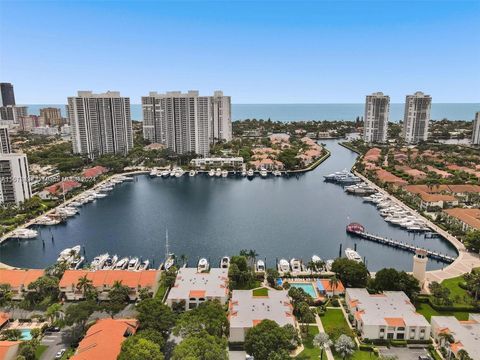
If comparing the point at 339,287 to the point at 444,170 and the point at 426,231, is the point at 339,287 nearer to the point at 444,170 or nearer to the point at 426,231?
the point at 426,231

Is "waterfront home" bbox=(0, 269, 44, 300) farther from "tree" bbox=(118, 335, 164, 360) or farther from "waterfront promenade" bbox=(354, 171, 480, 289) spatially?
"waterfront promenade" bbox=(354, 171, 480, 289)

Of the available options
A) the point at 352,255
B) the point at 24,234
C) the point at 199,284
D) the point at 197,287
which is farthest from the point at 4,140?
the point at 352,255

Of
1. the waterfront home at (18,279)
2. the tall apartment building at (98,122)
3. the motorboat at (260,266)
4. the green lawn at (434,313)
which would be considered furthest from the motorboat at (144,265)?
the tall apartment building at (98,122)

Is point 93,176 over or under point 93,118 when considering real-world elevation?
under

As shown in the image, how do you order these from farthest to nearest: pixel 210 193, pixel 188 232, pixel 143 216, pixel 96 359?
pixel 210 193 → pixel 143 216 → pixel 188 232 → pixel 96 359

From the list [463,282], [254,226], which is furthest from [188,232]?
[463,282]

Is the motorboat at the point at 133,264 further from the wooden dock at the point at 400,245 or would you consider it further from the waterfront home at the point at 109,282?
the wooden dock at the point at 400,245
